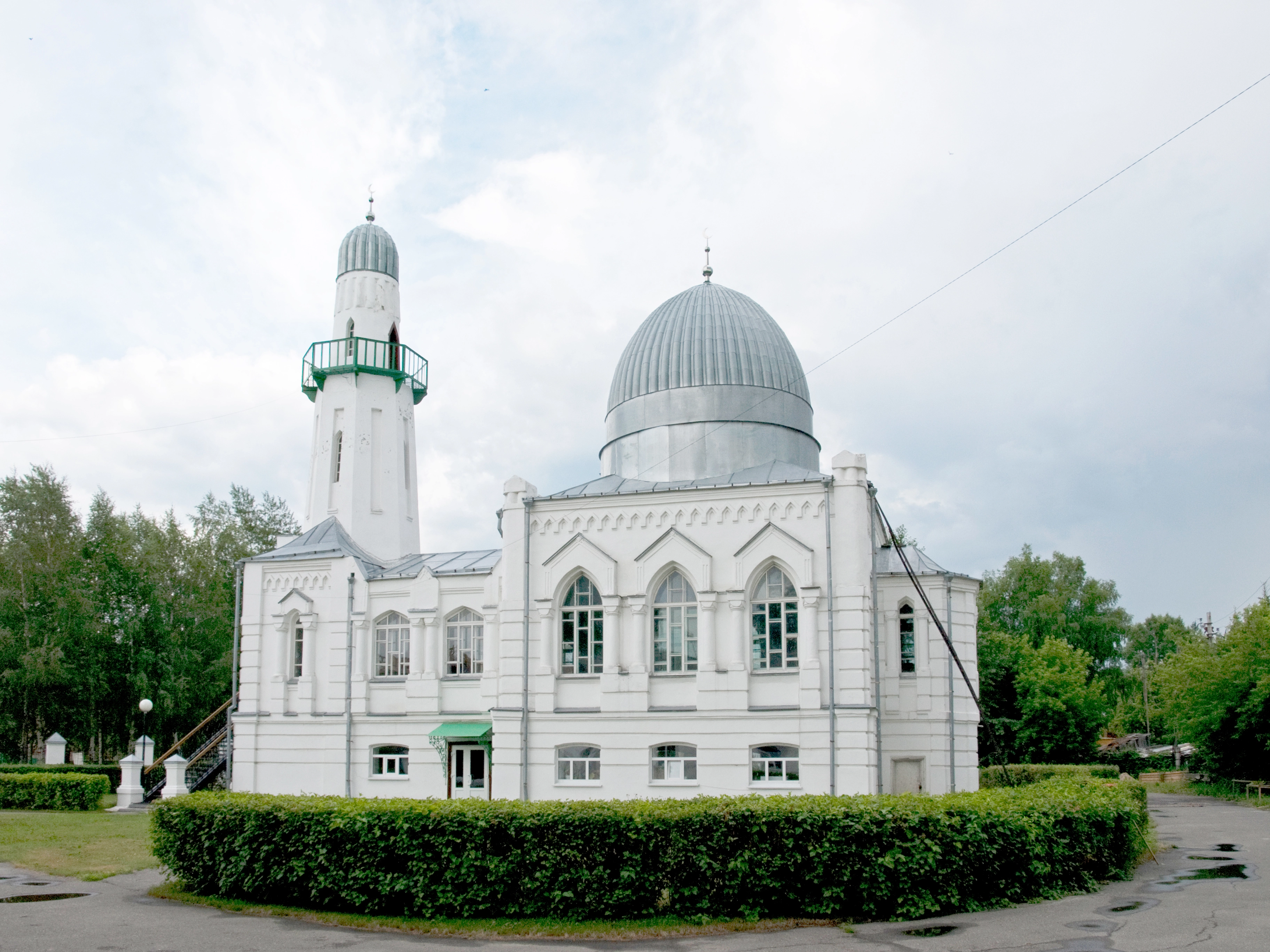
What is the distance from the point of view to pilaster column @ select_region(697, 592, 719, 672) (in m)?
24.1

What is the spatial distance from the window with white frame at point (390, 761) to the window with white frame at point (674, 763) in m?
8.33

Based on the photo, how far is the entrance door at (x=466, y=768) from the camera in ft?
93.1

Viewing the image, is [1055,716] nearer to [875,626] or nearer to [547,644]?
[875,626]

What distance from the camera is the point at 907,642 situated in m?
27.0

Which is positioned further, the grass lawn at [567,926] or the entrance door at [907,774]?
the entrance door at [907,774]

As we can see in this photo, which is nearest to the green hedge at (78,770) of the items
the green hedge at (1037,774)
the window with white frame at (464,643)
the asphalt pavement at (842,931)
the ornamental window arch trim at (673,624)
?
the window with white frame at (464,643)

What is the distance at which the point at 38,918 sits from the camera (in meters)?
14.3

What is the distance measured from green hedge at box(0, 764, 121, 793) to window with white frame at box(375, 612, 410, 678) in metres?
10.3

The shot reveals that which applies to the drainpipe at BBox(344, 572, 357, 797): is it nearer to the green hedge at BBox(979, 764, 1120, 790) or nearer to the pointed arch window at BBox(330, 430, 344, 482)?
the pointed arch window at BBox(330, 430, 344, 482)

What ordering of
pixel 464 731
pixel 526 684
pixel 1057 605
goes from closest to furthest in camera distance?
pixel 526 684 → pixel 464 731 → pixel 1057 605

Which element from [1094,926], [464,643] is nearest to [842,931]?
[1094,926]

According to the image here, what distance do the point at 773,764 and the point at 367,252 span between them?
2198 cm

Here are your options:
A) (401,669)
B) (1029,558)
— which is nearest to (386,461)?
(401,669)

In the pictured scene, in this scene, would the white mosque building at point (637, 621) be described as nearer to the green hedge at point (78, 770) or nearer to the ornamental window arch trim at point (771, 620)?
the ornamental window arch trim at point (771, 620)
